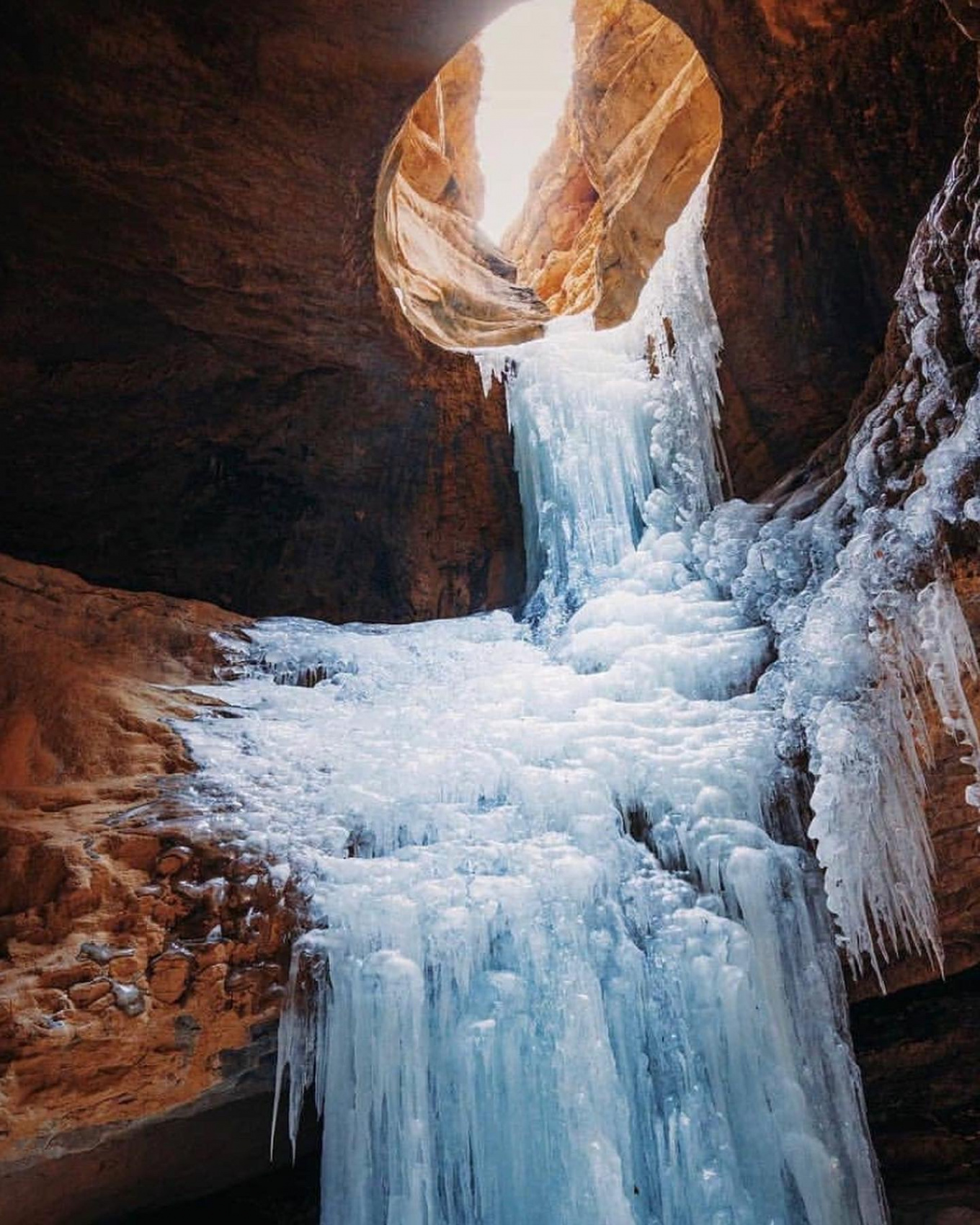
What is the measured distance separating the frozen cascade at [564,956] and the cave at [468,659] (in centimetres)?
2

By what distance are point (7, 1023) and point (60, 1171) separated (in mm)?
1838

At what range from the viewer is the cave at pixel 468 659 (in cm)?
352

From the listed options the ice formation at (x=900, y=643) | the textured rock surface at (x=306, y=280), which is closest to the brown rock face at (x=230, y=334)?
the textured rock surface at (x=306, y=280)

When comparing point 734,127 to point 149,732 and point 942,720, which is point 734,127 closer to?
point 942,720

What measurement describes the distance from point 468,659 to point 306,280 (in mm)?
3790

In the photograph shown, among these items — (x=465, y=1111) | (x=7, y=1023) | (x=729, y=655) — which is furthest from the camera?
(x=729, y=655)

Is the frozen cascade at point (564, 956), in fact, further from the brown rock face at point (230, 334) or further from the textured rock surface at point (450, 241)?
the textured rock surface at point (450, 241)

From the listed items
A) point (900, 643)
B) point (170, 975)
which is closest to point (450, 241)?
point (900, 643)

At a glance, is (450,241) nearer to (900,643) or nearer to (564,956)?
(900,643)

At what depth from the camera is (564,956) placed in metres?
3.82

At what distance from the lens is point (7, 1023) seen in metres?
3.04

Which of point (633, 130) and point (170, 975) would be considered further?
point (633, 130)

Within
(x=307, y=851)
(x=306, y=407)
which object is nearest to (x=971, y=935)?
(x=307, y=851)

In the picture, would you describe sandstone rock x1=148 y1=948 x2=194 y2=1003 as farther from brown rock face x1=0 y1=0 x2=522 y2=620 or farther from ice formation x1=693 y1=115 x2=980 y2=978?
brown rock face x1=0 y1=0 x2=522 y2=620
